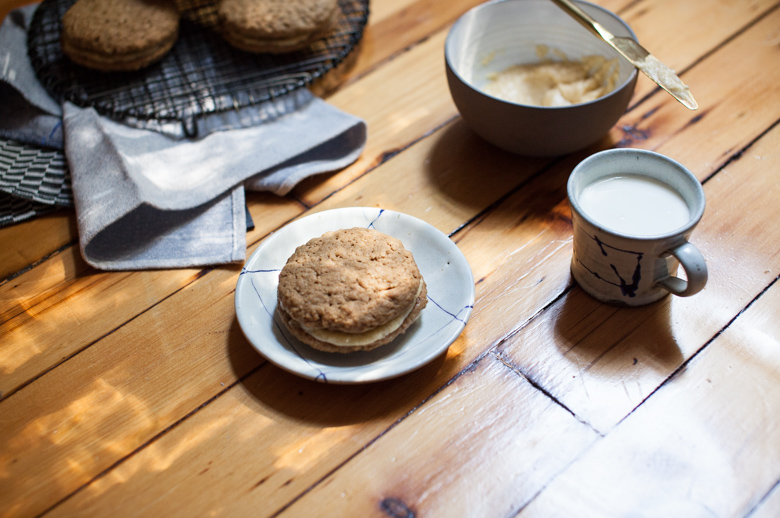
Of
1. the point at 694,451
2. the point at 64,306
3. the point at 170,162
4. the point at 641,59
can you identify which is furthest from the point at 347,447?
the point at 641,59

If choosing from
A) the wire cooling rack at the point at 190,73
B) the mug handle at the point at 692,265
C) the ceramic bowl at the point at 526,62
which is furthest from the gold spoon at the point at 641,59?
the wire cooling rack at the point at 190,73

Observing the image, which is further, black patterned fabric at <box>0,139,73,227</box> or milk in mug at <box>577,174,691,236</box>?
black patterned fabric at <box>0,139,73,227</box>

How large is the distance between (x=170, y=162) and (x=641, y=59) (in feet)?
2.76

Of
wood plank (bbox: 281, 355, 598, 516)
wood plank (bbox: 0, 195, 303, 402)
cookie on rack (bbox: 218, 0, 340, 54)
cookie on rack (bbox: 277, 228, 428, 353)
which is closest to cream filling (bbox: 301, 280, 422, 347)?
cookie on rack (bbox: 277, 228, 428, 353)

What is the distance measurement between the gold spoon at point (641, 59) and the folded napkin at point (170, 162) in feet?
1.42

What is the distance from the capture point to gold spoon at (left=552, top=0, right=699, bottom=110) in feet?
3.01

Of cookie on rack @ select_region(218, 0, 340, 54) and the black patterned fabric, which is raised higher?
cookie on rack @ select_region(218, 0, 340, 54)

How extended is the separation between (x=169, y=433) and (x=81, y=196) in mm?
470

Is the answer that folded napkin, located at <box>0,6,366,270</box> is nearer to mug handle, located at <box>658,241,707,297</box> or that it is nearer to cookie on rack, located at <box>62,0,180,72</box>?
cookie on rack, located at <box>62,0,180,72</box>

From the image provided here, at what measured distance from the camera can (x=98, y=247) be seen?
3.30 ft

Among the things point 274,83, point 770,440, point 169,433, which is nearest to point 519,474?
point 770,440

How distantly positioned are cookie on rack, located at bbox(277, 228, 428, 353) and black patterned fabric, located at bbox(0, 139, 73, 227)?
54 cm

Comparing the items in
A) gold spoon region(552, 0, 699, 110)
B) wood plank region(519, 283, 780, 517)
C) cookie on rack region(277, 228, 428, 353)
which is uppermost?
gold spoon region(552, 0, 699, 110)

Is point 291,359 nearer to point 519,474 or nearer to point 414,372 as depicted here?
point 414,372
